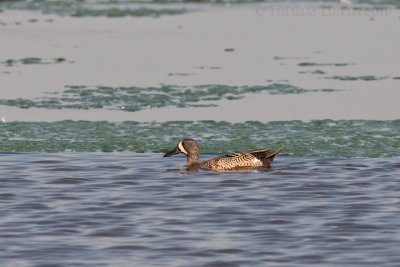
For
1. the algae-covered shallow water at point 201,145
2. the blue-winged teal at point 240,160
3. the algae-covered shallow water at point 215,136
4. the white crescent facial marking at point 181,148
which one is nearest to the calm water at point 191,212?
the algae-covered shallow water at point 201,145

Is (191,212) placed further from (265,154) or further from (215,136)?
(215,136)

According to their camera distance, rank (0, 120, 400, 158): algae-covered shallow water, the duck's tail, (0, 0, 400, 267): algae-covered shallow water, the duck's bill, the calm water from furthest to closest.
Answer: (0, 120, 400, 158): algae-covered shallow water < the duck's bill < the duck's tail < (0, 0, 400, 267): algae-covered shallow water < the calm water

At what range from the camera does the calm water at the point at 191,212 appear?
13242 mm

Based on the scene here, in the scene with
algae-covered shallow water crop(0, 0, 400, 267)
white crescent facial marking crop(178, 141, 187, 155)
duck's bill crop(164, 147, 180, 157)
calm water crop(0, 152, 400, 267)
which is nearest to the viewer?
calm water crop(0, 152, 400, 267)

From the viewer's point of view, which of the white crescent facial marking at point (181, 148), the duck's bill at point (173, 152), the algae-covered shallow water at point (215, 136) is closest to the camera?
the white crescent facial marking at point (181, 148)

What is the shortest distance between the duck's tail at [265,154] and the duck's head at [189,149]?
3.53 ft

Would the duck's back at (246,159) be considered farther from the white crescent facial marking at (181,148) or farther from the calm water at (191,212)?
the white crescent facial marking at (181,148)

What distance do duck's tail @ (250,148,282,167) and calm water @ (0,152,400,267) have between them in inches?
7.5

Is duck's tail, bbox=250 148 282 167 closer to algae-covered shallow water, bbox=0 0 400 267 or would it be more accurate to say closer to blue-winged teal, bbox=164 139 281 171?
blue-winged teal, bbox=164 139 281 171

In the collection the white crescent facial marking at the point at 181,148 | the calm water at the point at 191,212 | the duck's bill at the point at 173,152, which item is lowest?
the calm water at the point at 191,212

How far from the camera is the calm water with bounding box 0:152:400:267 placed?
43.4ft

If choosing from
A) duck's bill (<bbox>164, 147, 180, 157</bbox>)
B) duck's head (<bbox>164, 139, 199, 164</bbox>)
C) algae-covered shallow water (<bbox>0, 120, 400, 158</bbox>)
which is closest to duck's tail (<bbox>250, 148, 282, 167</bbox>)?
duck's head (<bbox>164, 139, 199, 164</bbox>)

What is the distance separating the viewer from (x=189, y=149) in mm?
19203

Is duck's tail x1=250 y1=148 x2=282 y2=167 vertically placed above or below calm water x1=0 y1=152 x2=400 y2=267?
above
